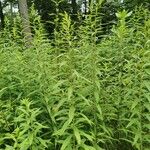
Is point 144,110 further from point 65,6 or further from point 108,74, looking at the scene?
point 65,6

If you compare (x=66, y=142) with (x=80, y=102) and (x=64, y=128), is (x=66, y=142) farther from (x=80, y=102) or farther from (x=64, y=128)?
(x=80, y=102)

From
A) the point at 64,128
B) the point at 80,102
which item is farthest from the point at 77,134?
the point at 80,102

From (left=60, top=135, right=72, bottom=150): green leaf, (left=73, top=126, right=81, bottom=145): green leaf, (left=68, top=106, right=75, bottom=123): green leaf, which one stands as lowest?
(left=60, top=135, right=72, bottom=150): green leaf

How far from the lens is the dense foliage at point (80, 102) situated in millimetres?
4139

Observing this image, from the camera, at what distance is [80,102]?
4359 mm

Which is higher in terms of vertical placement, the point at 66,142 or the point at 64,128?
the point at 64,128

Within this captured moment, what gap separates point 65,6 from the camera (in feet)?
75.7

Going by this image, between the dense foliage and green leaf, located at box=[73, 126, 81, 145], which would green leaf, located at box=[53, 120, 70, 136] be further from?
green leaf, located at box=[73, 126, 81, 145]

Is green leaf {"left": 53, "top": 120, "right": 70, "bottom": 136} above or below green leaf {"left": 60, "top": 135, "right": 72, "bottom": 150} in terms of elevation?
above

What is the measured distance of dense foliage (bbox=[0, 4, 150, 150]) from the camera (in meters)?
4.14

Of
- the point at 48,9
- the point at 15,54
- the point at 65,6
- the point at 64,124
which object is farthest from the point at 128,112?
the point at 65,6

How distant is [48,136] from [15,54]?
1.62 meters

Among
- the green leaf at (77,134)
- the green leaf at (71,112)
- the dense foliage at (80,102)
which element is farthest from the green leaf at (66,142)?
the green leaf at (71,112)

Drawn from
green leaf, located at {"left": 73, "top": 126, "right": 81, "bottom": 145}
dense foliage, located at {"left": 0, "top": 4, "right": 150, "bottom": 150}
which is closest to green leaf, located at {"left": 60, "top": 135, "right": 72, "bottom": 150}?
dense foliage, located at {"left": 0, "top": 4, "right": 150, "bottom": 150}
